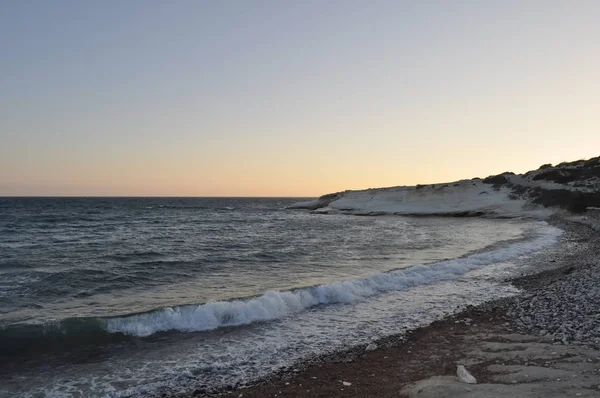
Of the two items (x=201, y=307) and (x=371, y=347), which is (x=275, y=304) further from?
(x=371, y=347)

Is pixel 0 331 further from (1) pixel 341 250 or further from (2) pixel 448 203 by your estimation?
(2) pixel 448 203

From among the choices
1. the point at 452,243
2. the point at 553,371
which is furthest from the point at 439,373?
the point at 452,243

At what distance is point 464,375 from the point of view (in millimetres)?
7395

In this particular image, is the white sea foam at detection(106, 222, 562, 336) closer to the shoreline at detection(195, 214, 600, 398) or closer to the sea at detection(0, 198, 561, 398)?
the sea at detection(0, 198, 561, 398)

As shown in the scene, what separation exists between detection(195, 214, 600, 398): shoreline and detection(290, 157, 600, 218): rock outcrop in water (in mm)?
50018

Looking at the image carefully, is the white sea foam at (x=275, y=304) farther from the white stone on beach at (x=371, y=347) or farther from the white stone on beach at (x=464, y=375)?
the white stone on beach at (x=464, y=375)

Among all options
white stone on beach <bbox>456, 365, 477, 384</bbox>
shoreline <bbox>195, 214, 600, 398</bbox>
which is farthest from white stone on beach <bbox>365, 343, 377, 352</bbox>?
white stone on beach <bbox>456, 365, 477, 384</bbox>

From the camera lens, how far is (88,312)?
492 inches

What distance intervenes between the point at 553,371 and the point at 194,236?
30.7 meters

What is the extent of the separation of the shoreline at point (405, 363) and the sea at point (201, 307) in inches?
16.2

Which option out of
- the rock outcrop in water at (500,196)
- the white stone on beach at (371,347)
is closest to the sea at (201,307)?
the white stone on beach at (371,347)

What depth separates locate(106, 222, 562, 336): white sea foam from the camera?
37.3 ft

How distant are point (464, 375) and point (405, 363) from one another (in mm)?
1574

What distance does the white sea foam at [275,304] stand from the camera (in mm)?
11383
